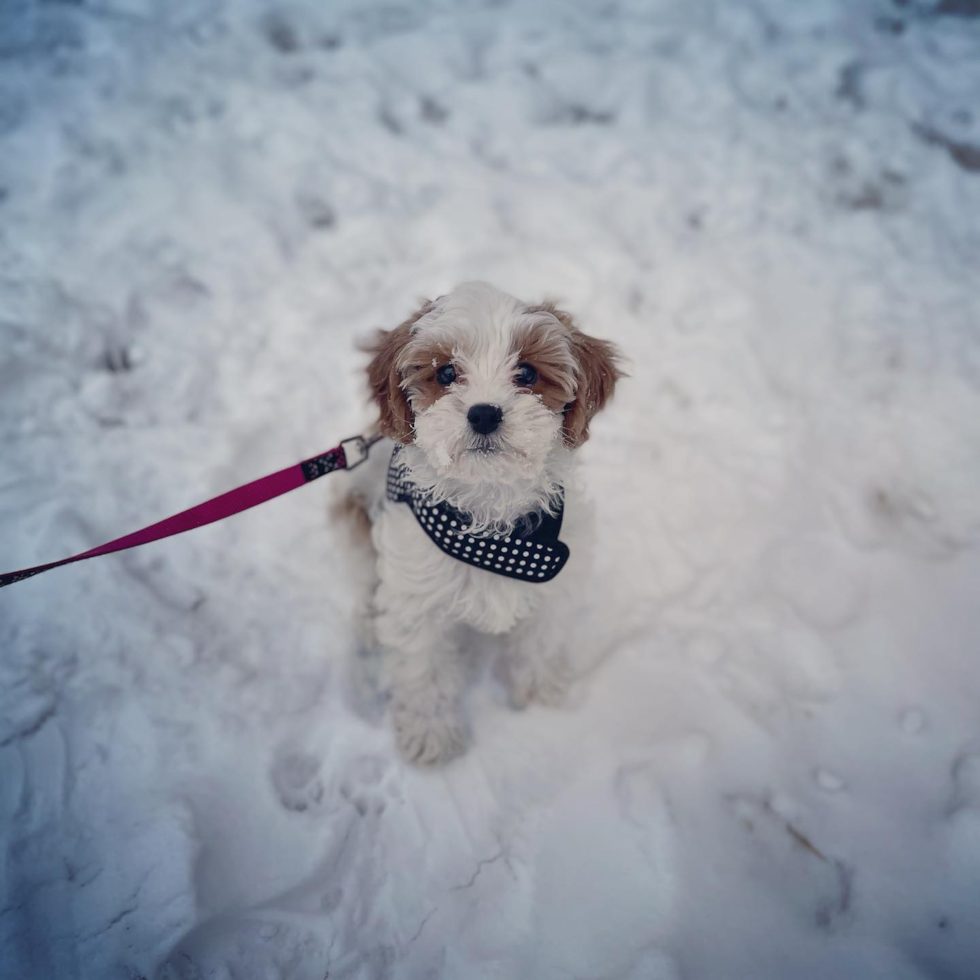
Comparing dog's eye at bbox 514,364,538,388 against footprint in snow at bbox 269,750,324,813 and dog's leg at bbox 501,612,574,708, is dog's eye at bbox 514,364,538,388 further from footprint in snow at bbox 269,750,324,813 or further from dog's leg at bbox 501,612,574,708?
footprint in snow at bbox 269,750,324,813

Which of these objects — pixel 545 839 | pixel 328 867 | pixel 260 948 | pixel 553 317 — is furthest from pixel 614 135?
pixel 260 948

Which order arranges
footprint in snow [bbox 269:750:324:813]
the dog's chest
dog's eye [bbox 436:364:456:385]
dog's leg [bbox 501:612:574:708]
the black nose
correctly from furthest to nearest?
dog's leg [bbox 501:612:574:708] < footprint in snow [bbox 269:750:324:813] < the dog's chest < dog's eye [bbox 436:364:456:385] < the black nose

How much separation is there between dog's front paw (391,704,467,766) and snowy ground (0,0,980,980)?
0.21 ft

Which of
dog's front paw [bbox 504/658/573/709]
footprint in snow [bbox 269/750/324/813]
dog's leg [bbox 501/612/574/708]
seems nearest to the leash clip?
dog's leg [bbox 501/612/574/708]

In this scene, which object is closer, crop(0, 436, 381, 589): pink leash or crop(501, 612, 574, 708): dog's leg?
crop(0, 436, 381, 589): pink leash

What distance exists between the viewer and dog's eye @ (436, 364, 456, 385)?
187cm

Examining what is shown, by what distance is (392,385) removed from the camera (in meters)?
1.96

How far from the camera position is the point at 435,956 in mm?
2117

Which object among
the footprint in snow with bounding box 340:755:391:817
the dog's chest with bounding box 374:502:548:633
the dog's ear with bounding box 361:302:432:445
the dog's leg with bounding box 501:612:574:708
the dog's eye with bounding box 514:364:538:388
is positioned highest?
the dog's eye with bounding box 514:364:538:388

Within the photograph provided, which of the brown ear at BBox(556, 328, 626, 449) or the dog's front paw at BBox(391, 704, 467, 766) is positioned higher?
the brown ear at BBox(556, 328, 626, 449)

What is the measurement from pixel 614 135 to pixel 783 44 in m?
1.78

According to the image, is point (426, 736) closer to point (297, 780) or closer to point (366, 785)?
point (366, 785)

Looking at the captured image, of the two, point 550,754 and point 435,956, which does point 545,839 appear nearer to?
point 550,754

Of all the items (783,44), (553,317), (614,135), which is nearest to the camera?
(553,317)
